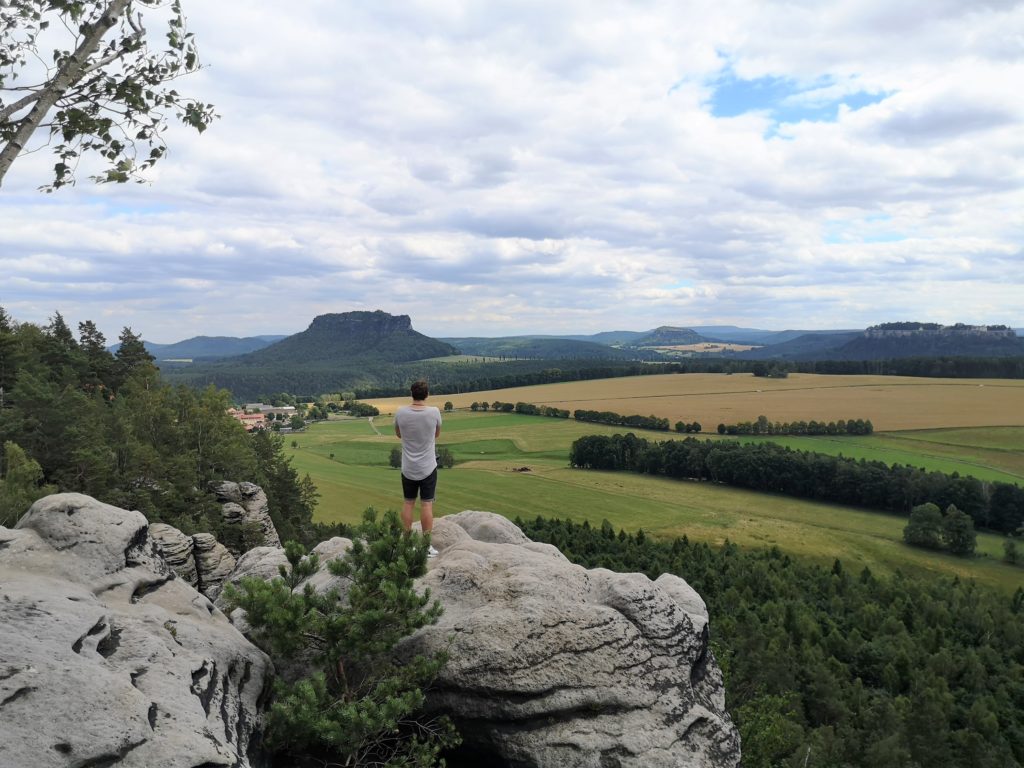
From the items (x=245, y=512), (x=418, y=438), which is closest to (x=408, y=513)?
(x=418, y=438)

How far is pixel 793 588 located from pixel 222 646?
58.1m

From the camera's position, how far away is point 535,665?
38.0 ft

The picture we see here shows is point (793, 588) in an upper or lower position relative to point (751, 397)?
lower

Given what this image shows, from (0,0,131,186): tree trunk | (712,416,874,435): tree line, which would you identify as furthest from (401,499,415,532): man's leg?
(712,416,874,435): tree line

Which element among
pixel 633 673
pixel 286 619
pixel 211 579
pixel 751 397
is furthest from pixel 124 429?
pixel 751 397

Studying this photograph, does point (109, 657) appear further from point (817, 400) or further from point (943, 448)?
point (817, 400)

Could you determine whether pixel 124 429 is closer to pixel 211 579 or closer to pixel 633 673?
pixel 211 579

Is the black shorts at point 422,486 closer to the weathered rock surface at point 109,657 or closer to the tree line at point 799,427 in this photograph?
the weathered rock surface at point 109,657

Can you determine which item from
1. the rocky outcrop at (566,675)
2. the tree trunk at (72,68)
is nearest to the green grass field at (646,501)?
the rocky outcrop at (566,675)

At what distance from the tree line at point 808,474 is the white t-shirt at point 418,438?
96.6m

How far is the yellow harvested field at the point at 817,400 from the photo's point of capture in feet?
429

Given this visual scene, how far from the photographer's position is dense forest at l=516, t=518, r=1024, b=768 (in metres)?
31.1

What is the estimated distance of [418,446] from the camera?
13.6 meters

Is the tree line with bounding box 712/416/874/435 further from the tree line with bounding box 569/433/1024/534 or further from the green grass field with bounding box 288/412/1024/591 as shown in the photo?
the tree line with bounding box 569/433/1024/534
